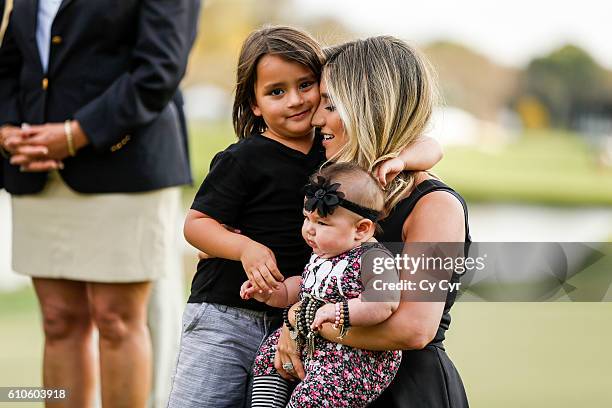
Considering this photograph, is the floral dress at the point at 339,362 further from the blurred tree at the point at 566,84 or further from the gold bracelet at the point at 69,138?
the blurred tree at the point at 566,84

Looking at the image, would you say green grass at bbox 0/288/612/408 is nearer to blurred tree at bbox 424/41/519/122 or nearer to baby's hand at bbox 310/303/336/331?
baby's hand at bbox 310/303/336/331

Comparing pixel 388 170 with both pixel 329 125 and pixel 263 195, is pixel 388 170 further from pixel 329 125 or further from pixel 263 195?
pixel 263 195

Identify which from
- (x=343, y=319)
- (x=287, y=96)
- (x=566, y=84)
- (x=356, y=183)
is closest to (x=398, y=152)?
(x=356, y=183)

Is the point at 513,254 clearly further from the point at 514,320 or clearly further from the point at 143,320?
the point at 514,320

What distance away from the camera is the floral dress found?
7.05 ft

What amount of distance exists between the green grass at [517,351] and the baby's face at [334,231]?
7.60 ft

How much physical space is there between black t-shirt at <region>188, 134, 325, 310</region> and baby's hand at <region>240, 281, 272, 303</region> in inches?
4.7

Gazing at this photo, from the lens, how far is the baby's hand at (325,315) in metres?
2.11

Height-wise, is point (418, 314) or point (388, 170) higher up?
point (388, 170)

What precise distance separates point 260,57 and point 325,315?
27.3 inches

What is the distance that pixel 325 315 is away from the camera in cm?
211

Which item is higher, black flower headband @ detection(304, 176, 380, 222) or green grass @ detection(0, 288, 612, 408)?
black flower headband @ detection(304, 176, 380, 222)

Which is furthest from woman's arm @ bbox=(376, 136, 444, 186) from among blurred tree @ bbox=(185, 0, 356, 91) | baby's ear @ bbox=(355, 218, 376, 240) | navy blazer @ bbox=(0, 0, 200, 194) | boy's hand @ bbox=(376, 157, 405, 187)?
blurred tree @ bbox=(185, 0, 356, 91)

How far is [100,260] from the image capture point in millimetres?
3160
